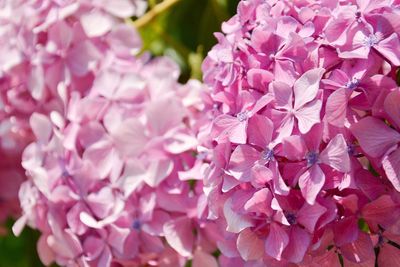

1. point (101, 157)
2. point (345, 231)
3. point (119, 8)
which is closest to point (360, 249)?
point (345, 231)

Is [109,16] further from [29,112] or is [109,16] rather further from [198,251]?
[198,251]

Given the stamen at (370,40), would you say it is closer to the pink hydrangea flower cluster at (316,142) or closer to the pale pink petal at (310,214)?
the pink hydrangea flower cluster at (316,142)

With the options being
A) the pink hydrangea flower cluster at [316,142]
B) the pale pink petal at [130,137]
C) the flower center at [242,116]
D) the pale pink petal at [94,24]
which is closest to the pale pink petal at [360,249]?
the pink hydrangea flower cluster at [316,142]

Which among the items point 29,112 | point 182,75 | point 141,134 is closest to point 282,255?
point 141,134

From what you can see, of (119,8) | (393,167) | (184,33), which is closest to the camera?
(393,167)

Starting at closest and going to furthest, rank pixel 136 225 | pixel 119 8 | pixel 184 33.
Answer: pixel 136 225 → pixel 119 8 → pixel 184 33

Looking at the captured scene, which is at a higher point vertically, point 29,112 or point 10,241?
point 29,112

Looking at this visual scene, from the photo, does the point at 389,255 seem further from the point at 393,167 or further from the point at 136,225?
the point at 136,225

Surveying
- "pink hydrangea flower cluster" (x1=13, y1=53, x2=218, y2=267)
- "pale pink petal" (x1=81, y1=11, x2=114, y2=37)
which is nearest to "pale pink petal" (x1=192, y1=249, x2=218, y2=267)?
"pink hydrangea flower cluster" (x1=13, y1=53, x2=218, y2=267)
